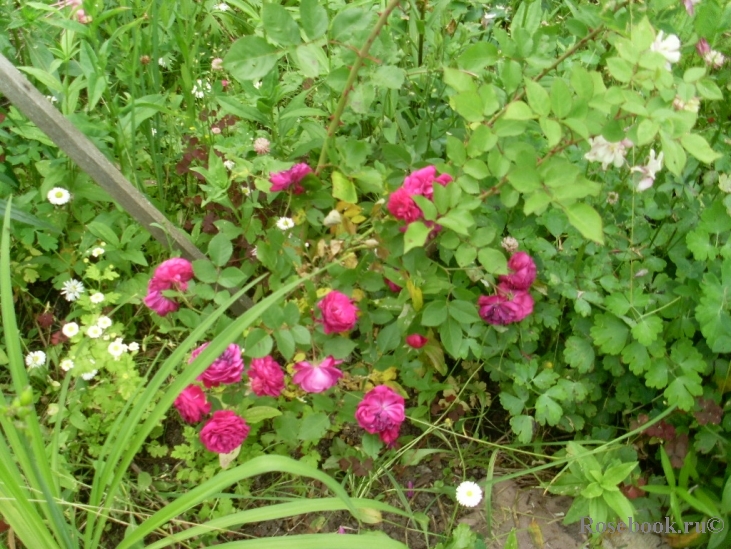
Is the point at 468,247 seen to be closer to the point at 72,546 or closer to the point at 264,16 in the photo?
the point at 264,16

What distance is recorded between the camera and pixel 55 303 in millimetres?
1853

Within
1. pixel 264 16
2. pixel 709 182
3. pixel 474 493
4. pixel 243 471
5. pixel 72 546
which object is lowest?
pixel 474 493

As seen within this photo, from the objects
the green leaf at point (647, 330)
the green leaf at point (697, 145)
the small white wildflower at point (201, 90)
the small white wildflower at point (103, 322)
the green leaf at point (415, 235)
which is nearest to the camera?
the green leaf at point (697, 145)

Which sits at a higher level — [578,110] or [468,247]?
[578,110]

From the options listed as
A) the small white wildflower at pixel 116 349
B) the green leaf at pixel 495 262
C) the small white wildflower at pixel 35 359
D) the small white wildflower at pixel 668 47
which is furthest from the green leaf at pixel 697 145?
the small white wildflower at pixel 35 359

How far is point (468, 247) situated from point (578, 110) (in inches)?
13.6

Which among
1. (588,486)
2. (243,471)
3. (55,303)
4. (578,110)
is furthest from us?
(55,303)

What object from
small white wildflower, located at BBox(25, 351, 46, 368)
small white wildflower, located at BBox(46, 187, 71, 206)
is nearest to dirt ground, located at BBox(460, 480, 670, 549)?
small white wildflower, located at BBox(25, 351, 46, 368)

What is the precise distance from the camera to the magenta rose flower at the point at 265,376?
1.25 meters

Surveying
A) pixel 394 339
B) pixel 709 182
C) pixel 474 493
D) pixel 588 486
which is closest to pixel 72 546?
pixel 394 339

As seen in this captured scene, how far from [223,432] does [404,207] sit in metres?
0.60

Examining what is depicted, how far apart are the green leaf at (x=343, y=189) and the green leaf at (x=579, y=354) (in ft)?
2.08

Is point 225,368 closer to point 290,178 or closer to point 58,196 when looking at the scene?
point 290,178

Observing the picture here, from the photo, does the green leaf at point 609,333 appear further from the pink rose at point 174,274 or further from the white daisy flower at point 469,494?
the pink rose at point 174,274
